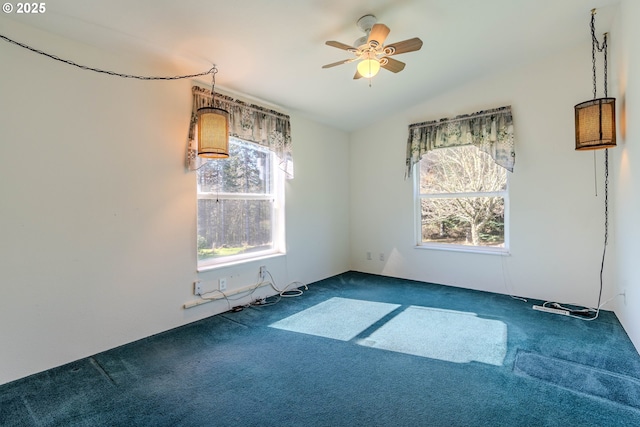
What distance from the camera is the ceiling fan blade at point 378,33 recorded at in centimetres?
227

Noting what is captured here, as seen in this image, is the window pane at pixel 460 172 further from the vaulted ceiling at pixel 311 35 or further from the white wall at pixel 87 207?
the white wall at pixel 87 207

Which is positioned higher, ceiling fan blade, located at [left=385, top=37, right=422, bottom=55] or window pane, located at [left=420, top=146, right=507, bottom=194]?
ceiling fan blade, located at [left=385, top=37, right=422, bottom=55]

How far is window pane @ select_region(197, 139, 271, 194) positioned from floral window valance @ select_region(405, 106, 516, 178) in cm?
207

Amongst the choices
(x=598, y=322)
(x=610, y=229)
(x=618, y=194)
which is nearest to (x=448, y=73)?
(x=618, y=194)

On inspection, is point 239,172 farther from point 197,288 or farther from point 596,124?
point 596,124

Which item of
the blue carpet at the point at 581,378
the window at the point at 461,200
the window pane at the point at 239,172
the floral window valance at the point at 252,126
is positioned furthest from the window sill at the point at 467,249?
the window pane at the point at 239,172

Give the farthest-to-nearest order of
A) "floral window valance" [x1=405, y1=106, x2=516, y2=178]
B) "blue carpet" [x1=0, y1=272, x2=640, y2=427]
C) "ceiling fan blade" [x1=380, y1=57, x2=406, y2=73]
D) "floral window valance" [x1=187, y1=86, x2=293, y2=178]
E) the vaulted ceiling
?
"floral window valance" [x1=405, y1=106, x2=516, y2=178] < "floral window valance" [x1=187, y1=86, x2=293, y2=178] < "ceiling fan blade" [x1=380, y1=57, x2=406, y2=73] < the vaulted ceiling < "blue carpet" [x1=0, y1=272, x2=640, y2=427]

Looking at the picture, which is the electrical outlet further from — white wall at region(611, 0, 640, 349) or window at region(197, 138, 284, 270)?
white wall at region(611, 0, 640, 349)

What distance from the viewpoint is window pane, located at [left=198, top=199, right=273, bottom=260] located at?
330cm

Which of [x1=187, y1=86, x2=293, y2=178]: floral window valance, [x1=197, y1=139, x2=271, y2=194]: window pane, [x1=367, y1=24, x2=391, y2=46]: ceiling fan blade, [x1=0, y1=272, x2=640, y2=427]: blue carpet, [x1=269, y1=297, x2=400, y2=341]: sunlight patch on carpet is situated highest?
[x1=367, y1=24, x2=391, y2=46]: ceiling fan blade

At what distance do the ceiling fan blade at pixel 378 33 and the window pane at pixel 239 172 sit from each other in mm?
1851

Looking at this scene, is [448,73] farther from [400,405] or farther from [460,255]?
[400,405]

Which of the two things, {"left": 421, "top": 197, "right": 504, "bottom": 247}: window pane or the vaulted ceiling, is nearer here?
the vaulted ceiling

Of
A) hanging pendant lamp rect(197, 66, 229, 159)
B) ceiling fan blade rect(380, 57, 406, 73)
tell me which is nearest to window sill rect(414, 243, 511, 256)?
ceiling fan blade rect(380, 57, 406, 73)
